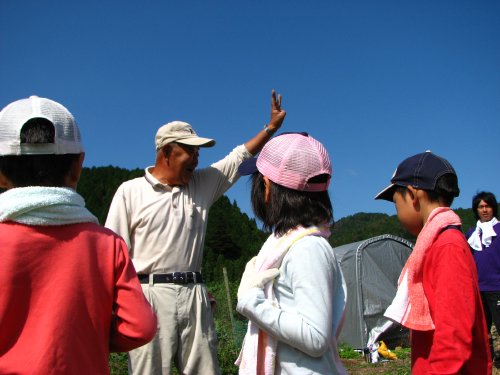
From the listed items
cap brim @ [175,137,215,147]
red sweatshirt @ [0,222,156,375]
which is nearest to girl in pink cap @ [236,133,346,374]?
red sweatshirt @ [0,222,156,375]

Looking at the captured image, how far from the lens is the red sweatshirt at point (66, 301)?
1.59 m

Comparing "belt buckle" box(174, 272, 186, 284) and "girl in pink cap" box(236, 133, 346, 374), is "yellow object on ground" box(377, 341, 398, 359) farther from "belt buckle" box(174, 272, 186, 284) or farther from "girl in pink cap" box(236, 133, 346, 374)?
"girl in pink cap" box(236, 133, 346, 374)

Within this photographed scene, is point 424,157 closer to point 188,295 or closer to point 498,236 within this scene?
point 188,295

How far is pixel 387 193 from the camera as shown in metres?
2.61

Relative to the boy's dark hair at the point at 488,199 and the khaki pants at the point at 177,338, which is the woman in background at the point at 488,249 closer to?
the boy's dark hair at the point at 488,199

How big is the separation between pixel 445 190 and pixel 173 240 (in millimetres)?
1738

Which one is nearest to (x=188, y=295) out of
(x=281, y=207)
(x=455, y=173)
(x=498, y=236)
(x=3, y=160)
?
(x=281, y=207)

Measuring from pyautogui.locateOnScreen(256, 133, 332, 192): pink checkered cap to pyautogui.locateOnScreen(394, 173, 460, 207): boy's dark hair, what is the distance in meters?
0.47

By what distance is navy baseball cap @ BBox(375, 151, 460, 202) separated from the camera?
241 cm

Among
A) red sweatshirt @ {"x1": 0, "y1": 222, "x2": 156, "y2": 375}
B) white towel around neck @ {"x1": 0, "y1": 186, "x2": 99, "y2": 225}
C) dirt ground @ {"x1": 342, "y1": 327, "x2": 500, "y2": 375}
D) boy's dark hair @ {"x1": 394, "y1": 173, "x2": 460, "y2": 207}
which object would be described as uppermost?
boy's dark hair @ {"x1": 394, "y1": 173, "x2": 460, "y2": 207}

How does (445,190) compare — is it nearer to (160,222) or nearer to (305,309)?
(305,309)

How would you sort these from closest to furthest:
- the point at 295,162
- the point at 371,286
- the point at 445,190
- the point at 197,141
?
the point at 295,162 → the point at 445,190 → the point at 197,141 → the point at 371,286

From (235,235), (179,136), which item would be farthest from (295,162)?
(235,235)

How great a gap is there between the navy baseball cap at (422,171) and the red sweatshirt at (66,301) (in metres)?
1.26
